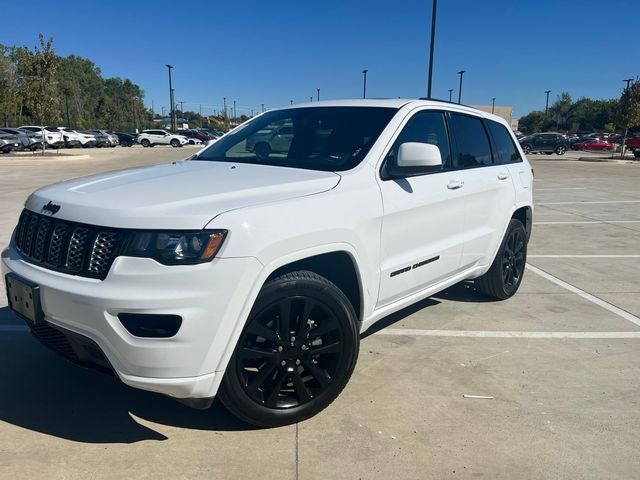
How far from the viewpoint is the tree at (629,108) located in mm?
32562

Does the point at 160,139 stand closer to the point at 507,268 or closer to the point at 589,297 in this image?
the point at 507,268

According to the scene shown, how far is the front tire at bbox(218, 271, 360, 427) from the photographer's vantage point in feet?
8.86

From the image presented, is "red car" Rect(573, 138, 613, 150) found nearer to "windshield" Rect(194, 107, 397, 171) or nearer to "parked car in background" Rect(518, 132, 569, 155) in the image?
"parked car in background" Rect(518, 132, 569, 155)

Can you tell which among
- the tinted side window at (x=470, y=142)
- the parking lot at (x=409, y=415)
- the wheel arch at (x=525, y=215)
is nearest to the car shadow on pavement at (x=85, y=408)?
the parking lot at (x=409, y=415)

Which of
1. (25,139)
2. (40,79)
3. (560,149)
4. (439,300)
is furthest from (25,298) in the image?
(560,149)

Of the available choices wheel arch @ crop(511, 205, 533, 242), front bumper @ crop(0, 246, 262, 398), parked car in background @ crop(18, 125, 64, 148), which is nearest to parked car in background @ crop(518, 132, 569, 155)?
parked car in background @ crop(18, 125, 64, 148)

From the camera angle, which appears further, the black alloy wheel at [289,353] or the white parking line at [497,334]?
the white parking line at [497,334]

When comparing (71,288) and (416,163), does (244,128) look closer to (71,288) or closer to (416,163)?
(416,163)

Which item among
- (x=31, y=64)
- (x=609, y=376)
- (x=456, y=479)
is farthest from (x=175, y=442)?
(x=31, y=64)

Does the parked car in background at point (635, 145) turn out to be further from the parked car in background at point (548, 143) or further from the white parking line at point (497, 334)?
the white parking line at point (497, 334)

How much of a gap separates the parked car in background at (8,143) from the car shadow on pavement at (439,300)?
31.9m

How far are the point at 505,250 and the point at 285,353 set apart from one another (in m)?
2.96

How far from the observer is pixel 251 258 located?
251 centimetres

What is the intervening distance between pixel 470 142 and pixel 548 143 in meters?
38.8
